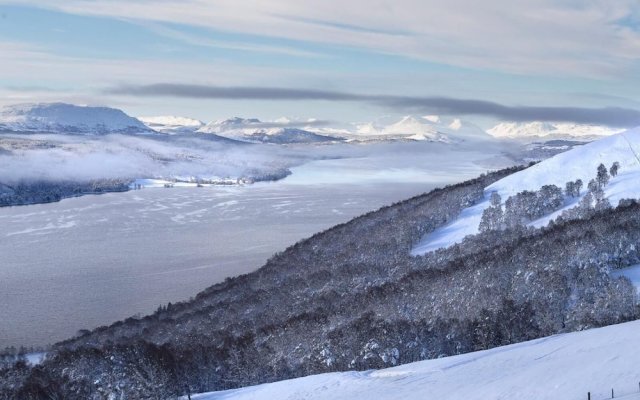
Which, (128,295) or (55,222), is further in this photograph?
(55,222)

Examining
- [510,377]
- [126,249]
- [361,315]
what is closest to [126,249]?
[126,249]

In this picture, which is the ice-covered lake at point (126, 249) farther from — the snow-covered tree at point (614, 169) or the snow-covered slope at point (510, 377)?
the snow-covered tree at point (614, 169)

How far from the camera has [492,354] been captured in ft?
108

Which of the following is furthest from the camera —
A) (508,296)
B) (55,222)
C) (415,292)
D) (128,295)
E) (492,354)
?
(55,222)

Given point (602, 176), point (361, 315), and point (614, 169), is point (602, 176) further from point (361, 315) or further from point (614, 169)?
point (361, 315)

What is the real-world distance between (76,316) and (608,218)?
51.9 m

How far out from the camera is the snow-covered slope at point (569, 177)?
278 feet

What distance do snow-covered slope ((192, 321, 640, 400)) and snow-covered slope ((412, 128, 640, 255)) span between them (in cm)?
5099

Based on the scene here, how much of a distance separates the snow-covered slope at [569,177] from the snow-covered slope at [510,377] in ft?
167

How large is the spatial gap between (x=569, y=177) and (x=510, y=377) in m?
73.6

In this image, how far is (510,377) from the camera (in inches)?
1112

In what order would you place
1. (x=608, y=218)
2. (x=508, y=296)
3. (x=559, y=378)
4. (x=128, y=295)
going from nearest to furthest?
(x=559, y=378) → (x=508, y=296) → (x=608, y=218) → (x=128, y=295)

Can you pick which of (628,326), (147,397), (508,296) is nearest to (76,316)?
(147,397)

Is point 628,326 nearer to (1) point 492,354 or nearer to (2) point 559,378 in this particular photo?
(1) point 492,354
